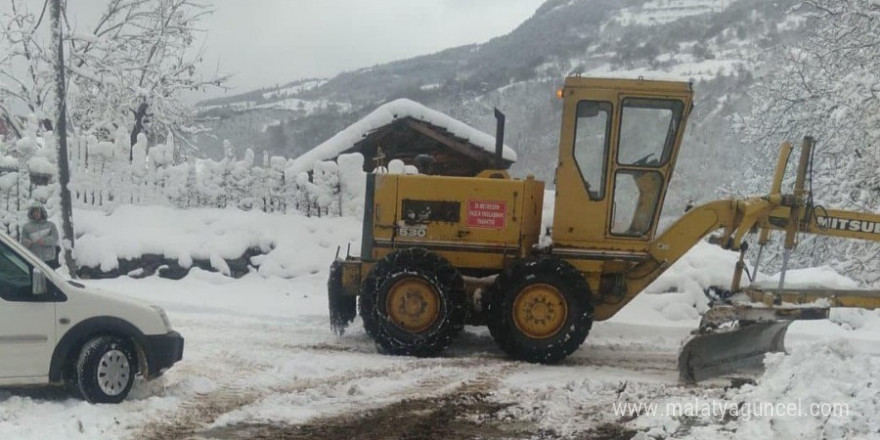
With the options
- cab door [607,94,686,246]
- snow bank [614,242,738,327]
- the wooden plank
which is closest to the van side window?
cab door [607,94,686,246]

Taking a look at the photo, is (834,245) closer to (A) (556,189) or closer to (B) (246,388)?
(A) (556,189)

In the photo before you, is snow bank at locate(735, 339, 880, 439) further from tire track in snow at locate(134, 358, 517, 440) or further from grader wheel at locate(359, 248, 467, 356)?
grader wheel at locate(359, 248, 467, 356)

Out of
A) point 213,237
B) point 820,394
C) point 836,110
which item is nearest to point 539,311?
point 820,394

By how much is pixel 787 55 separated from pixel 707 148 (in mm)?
19227

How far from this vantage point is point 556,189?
31.4 ft

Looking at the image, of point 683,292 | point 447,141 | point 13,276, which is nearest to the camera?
point 13,276

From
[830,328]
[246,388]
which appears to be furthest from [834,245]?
[246,388]

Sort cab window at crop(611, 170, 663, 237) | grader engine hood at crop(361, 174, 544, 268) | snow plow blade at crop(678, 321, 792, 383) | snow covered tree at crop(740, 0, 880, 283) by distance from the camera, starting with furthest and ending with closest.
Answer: snow covered tree at crop(740, 0, 880, 283), grader engine hood at crop(361, 174, 544, 268), cab window at crop(611, 170, 663, 237), snow plow blade at crop(678, 321, 792, 383)

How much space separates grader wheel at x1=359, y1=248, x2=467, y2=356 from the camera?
9.48 metres

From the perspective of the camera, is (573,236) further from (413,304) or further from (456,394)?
(456,394)

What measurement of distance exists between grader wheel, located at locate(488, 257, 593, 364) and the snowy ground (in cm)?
26

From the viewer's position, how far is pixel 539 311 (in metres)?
9.34

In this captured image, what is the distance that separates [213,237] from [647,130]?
9007 millimetres

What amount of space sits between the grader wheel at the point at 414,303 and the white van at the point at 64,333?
293 centimetres
